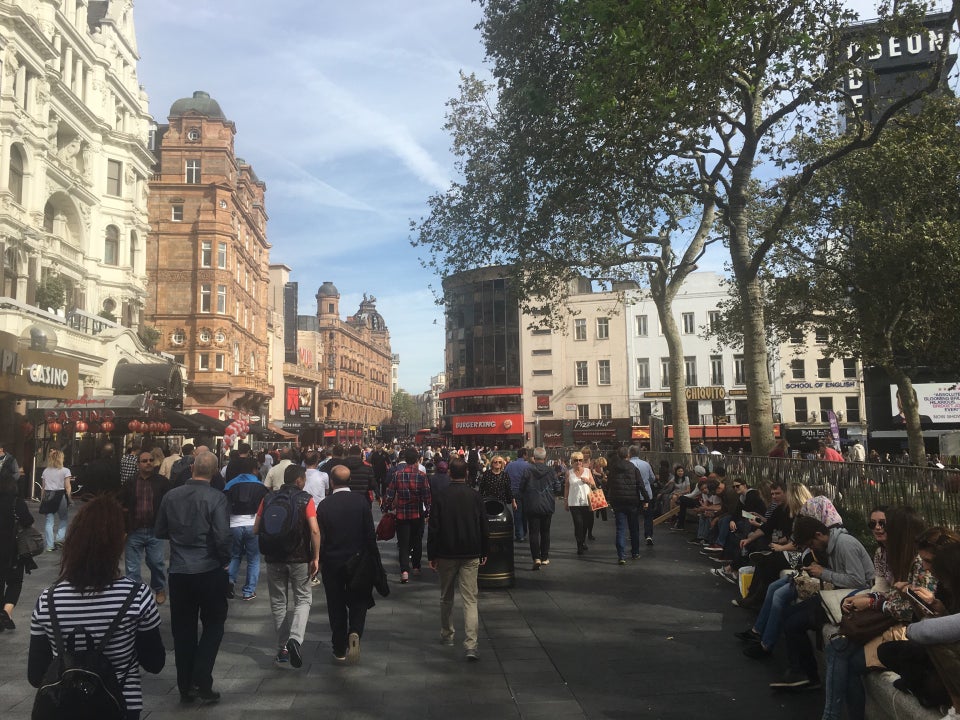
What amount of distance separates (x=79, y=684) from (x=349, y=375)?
98.1m

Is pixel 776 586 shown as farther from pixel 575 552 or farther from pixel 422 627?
pixel 575 552

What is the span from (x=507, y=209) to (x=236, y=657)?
1478 cm

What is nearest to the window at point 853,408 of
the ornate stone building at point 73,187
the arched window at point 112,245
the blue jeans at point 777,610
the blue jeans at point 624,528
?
the ornate stone building at point 73,187

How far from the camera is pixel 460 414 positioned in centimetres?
6250

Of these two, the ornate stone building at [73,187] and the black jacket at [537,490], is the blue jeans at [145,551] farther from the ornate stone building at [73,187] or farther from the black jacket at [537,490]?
the ornate stone building at [73,187]

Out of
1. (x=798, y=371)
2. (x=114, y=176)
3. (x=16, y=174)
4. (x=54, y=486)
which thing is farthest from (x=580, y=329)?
(x=54, y=486)

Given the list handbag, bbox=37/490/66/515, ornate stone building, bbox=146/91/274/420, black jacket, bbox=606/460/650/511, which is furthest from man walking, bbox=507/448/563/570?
ornate stone building, bbox=146/91/274/420

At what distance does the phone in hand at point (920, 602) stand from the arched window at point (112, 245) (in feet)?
112

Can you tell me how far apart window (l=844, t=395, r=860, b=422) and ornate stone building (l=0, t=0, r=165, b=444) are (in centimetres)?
4333

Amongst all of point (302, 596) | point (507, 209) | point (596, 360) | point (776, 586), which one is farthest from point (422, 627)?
point (596, 360)

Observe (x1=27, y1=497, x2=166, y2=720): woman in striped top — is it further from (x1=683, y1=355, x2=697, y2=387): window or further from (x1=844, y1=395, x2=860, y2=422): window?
(x1=844, y1=395, x2=860, y2=422): window

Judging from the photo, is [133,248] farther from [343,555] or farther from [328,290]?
[328,290]

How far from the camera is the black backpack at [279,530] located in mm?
6531

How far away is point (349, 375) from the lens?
328ft
